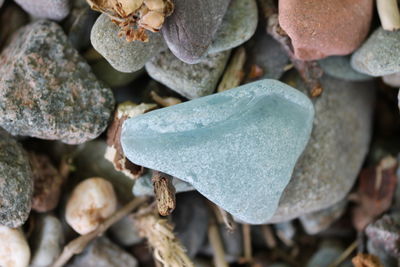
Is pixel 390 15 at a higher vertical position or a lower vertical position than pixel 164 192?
higher

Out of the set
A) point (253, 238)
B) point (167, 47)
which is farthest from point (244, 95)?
point (253, 238)

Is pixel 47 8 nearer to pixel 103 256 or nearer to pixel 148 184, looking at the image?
pixel 148 184

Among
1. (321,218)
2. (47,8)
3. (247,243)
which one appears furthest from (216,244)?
(47,8)

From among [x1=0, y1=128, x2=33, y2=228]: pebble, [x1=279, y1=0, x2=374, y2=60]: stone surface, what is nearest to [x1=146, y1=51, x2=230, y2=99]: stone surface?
[x1=279, y1=0, x2=374, y2=60]: stone surface

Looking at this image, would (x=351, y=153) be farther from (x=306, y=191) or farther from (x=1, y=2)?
(x=1, y=2)

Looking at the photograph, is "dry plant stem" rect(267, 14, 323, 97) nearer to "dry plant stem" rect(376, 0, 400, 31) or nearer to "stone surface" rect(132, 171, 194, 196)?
"dry plant stem" rect(376, 0, 400, 31)

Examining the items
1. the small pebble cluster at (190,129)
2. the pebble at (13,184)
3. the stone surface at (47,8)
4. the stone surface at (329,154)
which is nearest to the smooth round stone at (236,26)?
the small pebble cluster at (190,129)

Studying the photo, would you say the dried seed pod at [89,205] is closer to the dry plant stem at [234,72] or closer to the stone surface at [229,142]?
the stone surface at [229,142]
